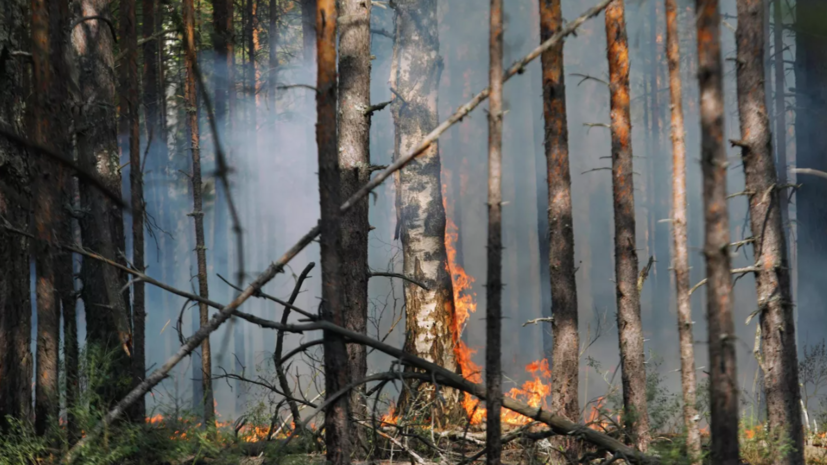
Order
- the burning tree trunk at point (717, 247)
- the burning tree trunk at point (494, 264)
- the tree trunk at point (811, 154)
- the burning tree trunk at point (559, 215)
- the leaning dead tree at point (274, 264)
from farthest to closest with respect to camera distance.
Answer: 1. the tree trunk at point (811, 154)
2. the burning tree trunk at point (559, 215)
3. the burning tree trunk at point (494, 264)
4. the leaning dead tree at point (274, 264)
5. the burning tree trunk at point (717, 247)

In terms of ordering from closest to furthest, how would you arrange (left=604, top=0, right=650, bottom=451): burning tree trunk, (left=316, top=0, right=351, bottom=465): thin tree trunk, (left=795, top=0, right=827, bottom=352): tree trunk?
1. (left=316, top=0, right=351, bottom=465): thin tree trunk
2. (left=604, top=0, right=650, bottom=451): burning tree trunk
3. (left=795, top=0, right=827, bottom=352): tree trunk

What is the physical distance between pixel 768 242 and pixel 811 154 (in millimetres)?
Result: 13255

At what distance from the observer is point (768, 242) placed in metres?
6.67

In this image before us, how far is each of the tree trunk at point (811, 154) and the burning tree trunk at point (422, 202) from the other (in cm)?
1130

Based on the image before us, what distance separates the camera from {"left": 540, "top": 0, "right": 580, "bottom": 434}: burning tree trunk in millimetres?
8422

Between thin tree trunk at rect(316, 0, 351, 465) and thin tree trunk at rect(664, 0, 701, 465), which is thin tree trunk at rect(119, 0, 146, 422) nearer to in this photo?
thin tree trunk at rect(316, 0, 351, 465)

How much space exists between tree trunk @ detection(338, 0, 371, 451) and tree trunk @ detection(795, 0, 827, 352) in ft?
49.4

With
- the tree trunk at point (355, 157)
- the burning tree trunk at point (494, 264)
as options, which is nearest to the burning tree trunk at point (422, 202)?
the tree trunk at point (355, 157)

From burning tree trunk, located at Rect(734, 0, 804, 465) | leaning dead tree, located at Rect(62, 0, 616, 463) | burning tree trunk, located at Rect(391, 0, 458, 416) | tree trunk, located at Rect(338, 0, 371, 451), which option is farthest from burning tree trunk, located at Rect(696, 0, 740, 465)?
burning tree trunk, located at Rect(391, 0, 458, 416)

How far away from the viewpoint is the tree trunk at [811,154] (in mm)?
17188

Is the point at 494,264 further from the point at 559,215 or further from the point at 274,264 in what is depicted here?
the point at 559,215

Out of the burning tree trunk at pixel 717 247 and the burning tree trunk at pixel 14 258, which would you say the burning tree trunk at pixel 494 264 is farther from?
the burning tree trunk at pixel 14 258

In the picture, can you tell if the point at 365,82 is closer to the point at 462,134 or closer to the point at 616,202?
the point at 616,202

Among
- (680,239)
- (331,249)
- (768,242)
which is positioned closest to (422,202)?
(680,239)
